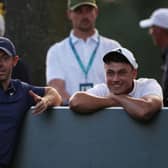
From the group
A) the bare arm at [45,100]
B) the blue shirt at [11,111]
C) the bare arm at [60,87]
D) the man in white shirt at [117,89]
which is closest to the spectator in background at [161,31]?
the bare arm at [60,87]

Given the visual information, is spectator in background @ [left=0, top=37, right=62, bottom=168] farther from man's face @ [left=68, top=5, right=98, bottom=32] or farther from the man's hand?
man's face @ [left=68, top=5, right=98, bottom=32]

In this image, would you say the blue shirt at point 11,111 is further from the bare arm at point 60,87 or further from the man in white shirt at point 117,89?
the bare arm at point 60,87

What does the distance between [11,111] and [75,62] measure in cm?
163

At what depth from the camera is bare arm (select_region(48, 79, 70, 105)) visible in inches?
354

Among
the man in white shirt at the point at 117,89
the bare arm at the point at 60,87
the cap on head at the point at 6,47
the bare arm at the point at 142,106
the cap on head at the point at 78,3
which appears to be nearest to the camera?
the bare arm at the point at 142,106

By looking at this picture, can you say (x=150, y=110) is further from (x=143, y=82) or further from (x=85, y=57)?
(x=85, y=57)

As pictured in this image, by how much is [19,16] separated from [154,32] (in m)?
2.08

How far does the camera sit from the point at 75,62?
30.4ft

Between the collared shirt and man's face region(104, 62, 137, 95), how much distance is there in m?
1.40

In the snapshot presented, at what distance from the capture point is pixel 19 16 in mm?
11375

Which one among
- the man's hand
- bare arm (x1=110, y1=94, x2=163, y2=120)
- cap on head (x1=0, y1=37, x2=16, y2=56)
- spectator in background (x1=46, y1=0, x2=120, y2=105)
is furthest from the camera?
spectator in background (x1=46, y1=0, x2=120, y2=105)

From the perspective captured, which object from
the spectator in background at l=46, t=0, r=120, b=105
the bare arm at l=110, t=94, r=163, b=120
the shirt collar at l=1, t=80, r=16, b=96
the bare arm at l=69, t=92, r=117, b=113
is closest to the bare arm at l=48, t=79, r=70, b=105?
the spectator in background at l=46, t=0, r=120, b=105

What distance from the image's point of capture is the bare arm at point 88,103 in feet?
24.9

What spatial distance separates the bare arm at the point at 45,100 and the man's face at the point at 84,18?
1.67 meters
